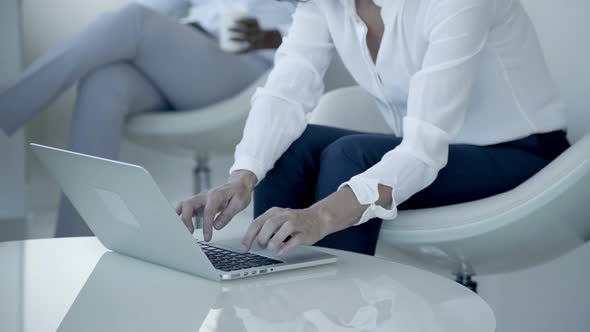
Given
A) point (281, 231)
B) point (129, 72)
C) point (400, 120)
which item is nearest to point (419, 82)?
point (400, 120)

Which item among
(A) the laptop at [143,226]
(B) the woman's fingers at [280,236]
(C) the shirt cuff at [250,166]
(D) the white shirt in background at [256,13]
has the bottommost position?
(D) the white shirt in background at [256,13]

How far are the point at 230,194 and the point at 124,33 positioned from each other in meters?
1.30

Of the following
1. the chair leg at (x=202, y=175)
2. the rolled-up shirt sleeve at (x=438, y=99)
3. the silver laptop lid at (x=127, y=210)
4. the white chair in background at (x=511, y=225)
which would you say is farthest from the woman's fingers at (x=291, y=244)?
the chair leg at (x=202, y=175)

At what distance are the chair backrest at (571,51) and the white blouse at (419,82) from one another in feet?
0.72

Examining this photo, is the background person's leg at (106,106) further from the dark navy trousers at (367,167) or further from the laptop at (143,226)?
the laptop at (143,226)

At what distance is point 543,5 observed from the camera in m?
1.77

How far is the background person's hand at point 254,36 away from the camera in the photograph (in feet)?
8.05

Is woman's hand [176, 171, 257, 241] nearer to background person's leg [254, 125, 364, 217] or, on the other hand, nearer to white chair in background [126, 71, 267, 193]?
background person's leg [254, 125, 364, 217]

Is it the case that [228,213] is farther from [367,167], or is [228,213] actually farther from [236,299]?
[236,299]

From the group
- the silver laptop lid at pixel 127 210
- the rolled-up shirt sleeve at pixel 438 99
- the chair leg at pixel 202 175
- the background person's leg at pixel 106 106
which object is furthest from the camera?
the chair leg at pixel 202 175

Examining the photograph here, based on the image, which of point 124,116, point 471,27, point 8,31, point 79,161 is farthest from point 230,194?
point 8,31

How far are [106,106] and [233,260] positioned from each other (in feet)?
4.83

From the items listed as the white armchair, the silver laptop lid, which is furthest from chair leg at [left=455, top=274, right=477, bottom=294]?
the silver laptop lid

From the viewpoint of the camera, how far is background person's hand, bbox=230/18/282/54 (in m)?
2.45
